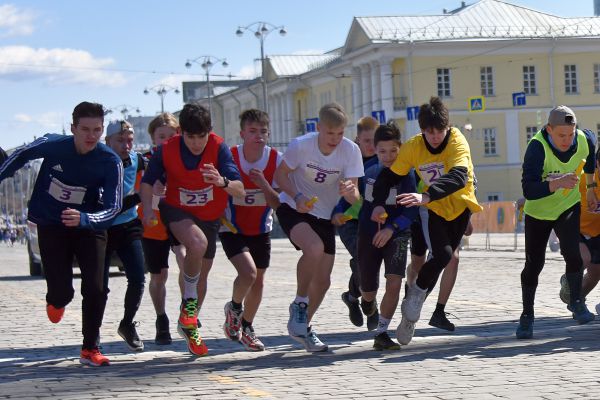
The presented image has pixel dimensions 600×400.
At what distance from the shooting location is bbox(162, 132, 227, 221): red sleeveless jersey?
33.7ft

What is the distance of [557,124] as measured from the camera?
430 inches

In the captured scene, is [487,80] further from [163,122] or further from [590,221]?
[163,122]

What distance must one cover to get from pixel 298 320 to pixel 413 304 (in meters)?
0.87

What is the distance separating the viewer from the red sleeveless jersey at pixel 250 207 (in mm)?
10828

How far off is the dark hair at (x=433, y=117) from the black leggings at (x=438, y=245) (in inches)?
29.4

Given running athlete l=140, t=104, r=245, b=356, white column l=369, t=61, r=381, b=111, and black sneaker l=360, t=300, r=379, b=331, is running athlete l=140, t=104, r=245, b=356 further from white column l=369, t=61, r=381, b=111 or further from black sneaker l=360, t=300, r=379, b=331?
white column l=369, t=61, r=381, b=111

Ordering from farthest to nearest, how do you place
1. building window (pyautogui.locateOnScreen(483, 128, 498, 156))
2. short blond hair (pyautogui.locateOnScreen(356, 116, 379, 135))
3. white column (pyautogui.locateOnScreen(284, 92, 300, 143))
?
white column (pyautogui.locateOnScreen(284, 92, 300, 143)) → building window (pyautogui.locateOnScreen(483, 128, 498, 156)) → short blond hair (pyautogui.locateOnScreen(356, 116, 379, 135))

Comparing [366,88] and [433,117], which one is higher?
[366,88]

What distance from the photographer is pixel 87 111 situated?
A: 9.93m

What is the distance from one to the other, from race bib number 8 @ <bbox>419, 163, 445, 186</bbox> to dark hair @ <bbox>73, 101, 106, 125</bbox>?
249 centimetres

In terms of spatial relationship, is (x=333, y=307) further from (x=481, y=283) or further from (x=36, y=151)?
(x=36, y=151)

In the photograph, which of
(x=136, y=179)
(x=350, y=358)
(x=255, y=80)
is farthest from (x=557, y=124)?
(x=255, y=80)

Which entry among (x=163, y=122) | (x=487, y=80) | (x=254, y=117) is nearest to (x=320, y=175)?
(x=254, y=117)

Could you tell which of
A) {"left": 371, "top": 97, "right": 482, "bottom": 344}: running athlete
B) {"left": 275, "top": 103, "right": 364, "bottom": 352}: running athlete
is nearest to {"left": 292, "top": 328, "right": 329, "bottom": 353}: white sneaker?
{"left": 275, "top": 103, "right": 364, "bottom": 352}: running athlete
